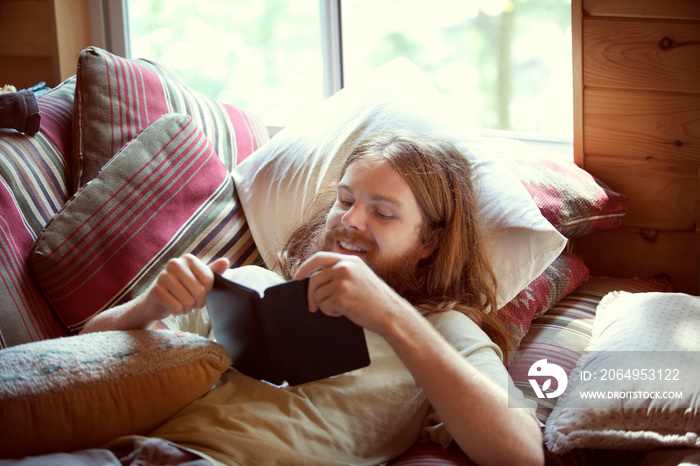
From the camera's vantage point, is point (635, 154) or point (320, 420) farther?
point (635, 154)

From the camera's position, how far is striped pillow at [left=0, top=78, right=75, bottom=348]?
3.77 ft

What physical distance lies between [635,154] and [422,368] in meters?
1.06

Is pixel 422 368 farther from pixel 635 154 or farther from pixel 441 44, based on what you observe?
pixel 441 44

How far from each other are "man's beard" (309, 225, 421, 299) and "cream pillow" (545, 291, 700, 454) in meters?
0.33

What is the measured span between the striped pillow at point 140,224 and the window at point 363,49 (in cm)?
96

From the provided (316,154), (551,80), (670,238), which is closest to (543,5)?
(551,80)

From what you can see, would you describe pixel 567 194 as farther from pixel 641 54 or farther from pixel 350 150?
pixel 350 150

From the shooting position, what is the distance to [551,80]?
2164 mm

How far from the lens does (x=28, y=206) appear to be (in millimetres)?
1267

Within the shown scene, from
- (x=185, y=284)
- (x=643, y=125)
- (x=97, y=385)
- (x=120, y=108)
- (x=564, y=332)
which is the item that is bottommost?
(x=564, y=332)

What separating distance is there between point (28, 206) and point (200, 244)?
33 cm

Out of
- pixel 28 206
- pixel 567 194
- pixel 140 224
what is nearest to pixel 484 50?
pixel 567 194

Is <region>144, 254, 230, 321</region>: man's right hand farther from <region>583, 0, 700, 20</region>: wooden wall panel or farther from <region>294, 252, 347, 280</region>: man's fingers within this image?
<region>583, 0, 700, 20</region>: wooden wall panel

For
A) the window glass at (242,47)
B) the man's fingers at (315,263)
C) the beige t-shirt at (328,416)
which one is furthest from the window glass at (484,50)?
the man's fingers at (315,263)
